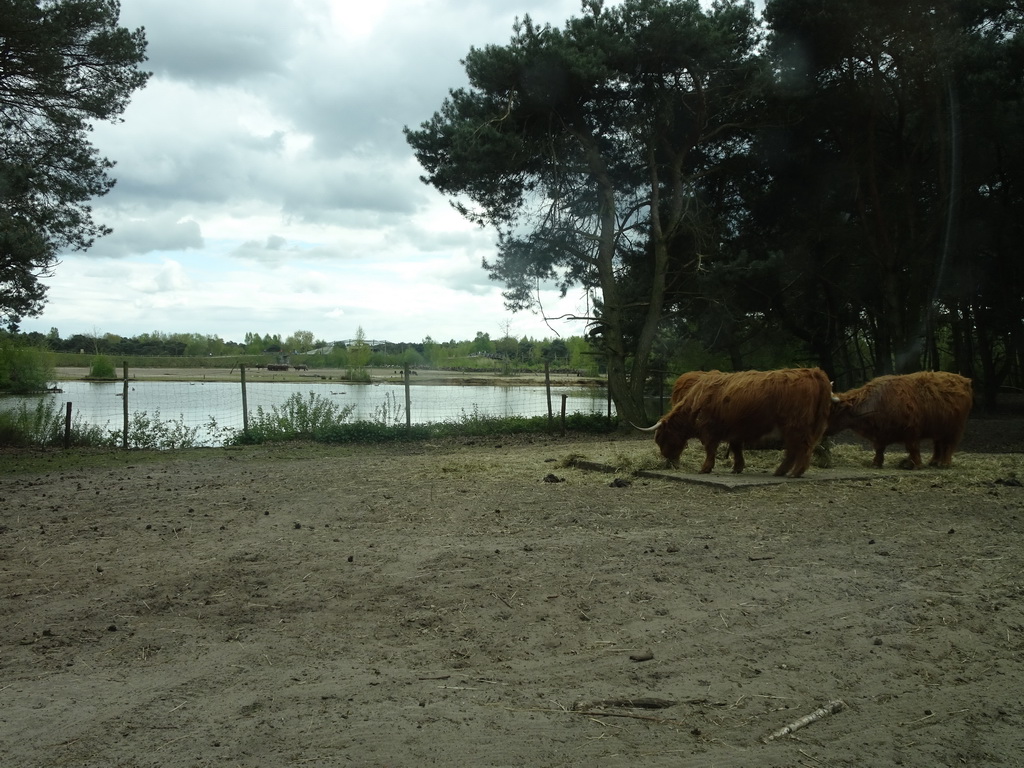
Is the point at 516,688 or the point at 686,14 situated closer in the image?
the point at 516,688

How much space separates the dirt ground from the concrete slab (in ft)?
3.09

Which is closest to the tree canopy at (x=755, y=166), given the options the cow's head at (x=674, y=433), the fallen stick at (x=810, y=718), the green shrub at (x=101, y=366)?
the cow's head at (x=674, y=433)

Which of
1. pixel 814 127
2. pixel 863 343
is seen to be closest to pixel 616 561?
pixel 814 127

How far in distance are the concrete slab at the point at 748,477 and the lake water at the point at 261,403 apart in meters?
→ 10.1

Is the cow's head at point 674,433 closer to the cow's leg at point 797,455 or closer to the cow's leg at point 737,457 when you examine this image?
the cow's leg at point 737,457

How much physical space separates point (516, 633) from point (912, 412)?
8.96 m

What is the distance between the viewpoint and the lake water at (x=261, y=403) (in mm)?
20000

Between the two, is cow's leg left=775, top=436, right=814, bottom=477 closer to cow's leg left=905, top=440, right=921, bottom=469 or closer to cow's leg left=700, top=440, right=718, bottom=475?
cow's leg left=700, top=440, right=718, bottom=475

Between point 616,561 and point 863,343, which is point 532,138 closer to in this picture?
point 616,561

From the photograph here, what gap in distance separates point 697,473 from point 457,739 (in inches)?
317

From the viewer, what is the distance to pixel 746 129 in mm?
20141

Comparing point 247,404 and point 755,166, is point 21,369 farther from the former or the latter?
point 755,166

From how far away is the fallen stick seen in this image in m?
3.60

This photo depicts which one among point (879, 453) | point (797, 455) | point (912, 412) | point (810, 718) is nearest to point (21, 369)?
point (797, 455)
